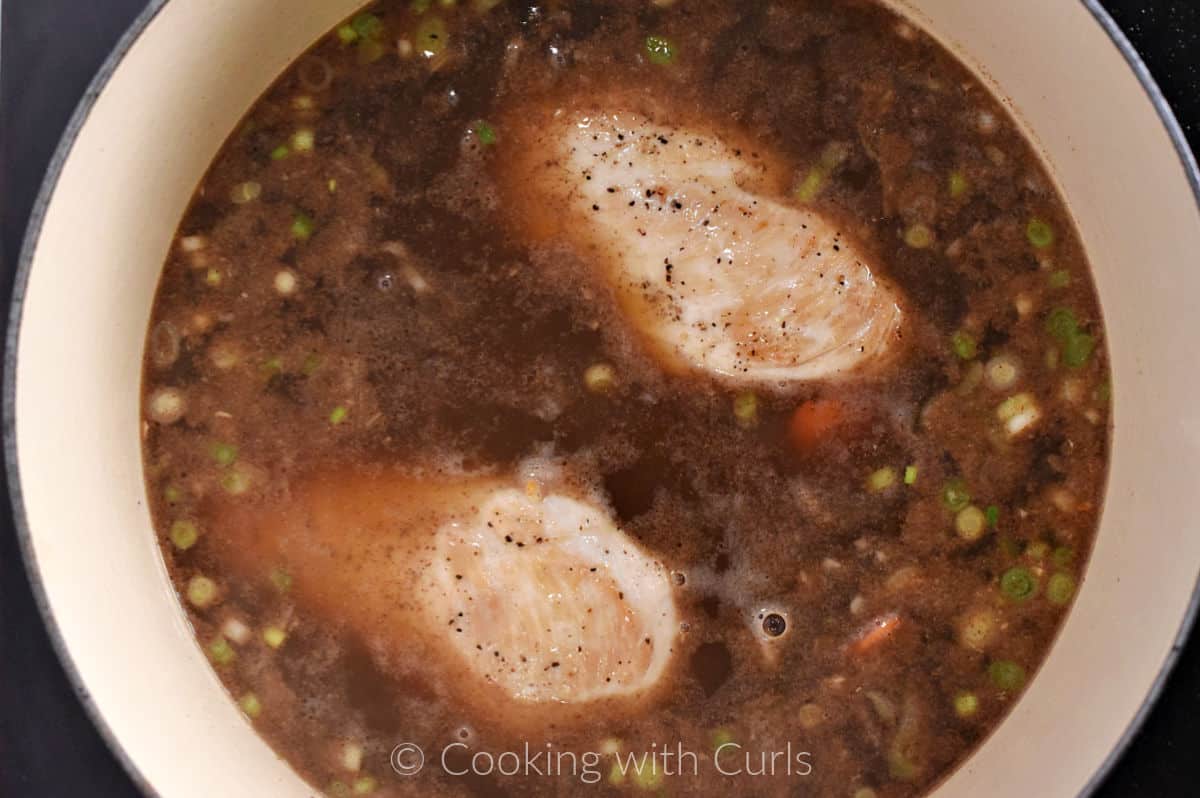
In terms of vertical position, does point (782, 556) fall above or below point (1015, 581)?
below

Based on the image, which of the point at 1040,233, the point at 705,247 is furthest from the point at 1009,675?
the point at 705,247

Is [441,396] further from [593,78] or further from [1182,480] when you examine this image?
[1182,480]

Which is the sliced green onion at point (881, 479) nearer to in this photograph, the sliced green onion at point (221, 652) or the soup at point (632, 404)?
the soup at point (632, 404)

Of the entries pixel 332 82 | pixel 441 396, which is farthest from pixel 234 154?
pixel 441 396

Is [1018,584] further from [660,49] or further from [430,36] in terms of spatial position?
[430,36]

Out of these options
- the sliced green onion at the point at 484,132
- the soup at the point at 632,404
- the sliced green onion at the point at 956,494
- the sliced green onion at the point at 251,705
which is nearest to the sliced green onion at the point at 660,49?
the soup at the point at 632,404

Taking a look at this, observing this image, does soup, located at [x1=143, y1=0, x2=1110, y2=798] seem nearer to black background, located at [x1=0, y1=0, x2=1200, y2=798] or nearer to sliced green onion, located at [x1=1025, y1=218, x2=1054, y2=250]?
sliced green onion, located at [x1=1025, y1=218, x2=1054, y2=250]

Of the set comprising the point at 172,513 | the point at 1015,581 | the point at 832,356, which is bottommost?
the point at 172,513
